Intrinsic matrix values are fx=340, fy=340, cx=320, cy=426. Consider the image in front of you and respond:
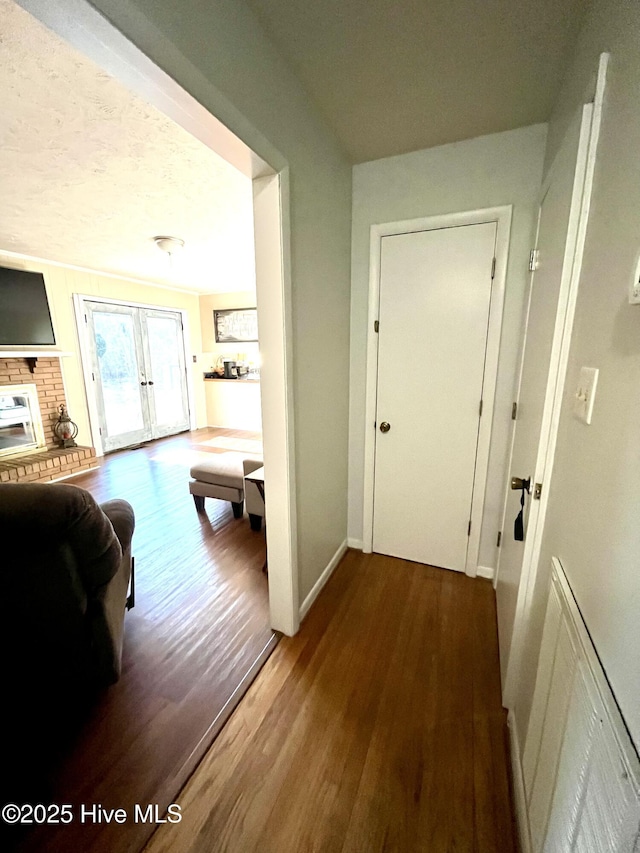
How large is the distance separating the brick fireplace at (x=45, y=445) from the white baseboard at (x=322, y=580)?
339 centimetres

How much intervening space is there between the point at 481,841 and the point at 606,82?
6.80 feet

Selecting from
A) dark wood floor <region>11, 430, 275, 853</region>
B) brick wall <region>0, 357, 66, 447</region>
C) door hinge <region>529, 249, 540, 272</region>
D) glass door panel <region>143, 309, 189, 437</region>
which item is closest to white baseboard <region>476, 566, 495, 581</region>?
dark wood floor <region>11, 430, 275, 853</region>

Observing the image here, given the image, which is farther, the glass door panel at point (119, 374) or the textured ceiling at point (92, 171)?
the glass door panel at point (119, 374)

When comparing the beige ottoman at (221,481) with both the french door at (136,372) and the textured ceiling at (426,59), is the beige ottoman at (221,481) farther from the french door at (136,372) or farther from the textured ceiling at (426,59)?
the french door at (136,372)

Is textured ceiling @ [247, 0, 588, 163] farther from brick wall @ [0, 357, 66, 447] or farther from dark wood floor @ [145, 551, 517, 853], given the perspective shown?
brick wall @ [0, 357, 66, 447]

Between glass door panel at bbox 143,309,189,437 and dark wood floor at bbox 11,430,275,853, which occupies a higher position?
glass door panel at bbox 143,309,189,437

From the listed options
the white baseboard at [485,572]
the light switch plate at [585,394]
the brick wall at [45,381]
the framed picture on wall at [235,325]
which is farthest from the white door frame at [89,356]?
the light switch plate at [585,394]

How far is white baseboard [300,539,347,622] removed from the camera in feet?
5.90

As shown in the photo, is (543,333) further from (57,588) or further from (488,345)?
(57,588)

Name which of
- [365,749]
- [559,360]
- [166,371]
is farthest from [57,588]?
[166,371]

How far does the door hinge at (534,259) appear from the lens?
57.7 inches

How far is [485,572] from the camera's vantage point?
6.79 ft

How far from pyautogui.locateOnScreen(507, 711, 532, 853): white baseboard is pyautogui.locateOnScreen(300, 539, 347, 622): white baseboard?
0.96 metres

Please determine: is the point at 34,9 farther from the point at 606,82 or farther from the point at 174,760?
the point at 174,760
